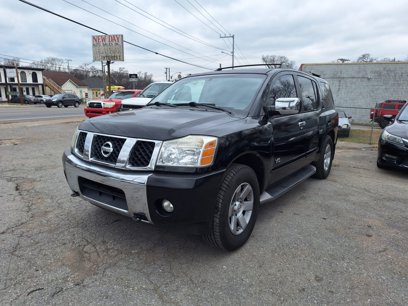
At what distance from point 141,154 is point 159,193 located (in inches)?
15.6

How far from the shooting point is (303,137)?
13.9ft

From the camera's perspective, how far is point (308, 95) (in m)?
4.70

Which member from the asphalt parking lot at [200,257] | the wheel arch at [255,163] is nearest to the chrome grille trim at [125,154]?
the asphalt parking lot at [200,257]

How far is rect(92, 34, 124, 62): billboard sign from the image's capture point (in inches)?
1216

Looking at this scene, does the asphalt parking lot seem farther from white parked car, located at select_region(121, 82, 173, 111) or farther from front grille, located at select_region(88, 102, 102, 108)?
front grille, located at select_region(88, 102, 102, 108)

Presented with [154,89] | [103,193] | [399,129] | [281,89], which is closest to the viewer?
[103,193]

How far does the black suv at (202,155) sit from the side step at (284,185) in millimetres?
16

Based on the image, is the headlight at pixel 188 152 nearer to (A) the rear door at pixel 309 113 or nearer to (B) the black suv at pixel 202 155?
(B) the black suv at pixel 202 155

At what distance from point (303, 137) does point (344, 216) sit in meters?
1.16

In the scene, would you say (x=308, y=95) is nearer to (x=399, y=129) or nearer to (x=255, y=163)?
(x=255, y=163)

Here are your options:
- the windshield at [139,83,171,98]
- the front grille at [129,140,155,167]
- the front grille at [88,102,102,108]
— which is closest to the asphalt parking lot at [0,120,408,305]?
the front grille at [129,140,155,167]

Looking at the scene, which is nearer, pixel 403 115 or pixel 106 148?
pixel 106 148

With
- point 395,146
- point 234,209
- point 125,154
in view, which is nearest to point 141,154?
point 125,154

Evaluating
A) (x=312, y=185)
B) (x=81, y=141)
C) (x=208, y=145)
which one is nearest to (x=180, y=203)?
(x=208, y=145)
